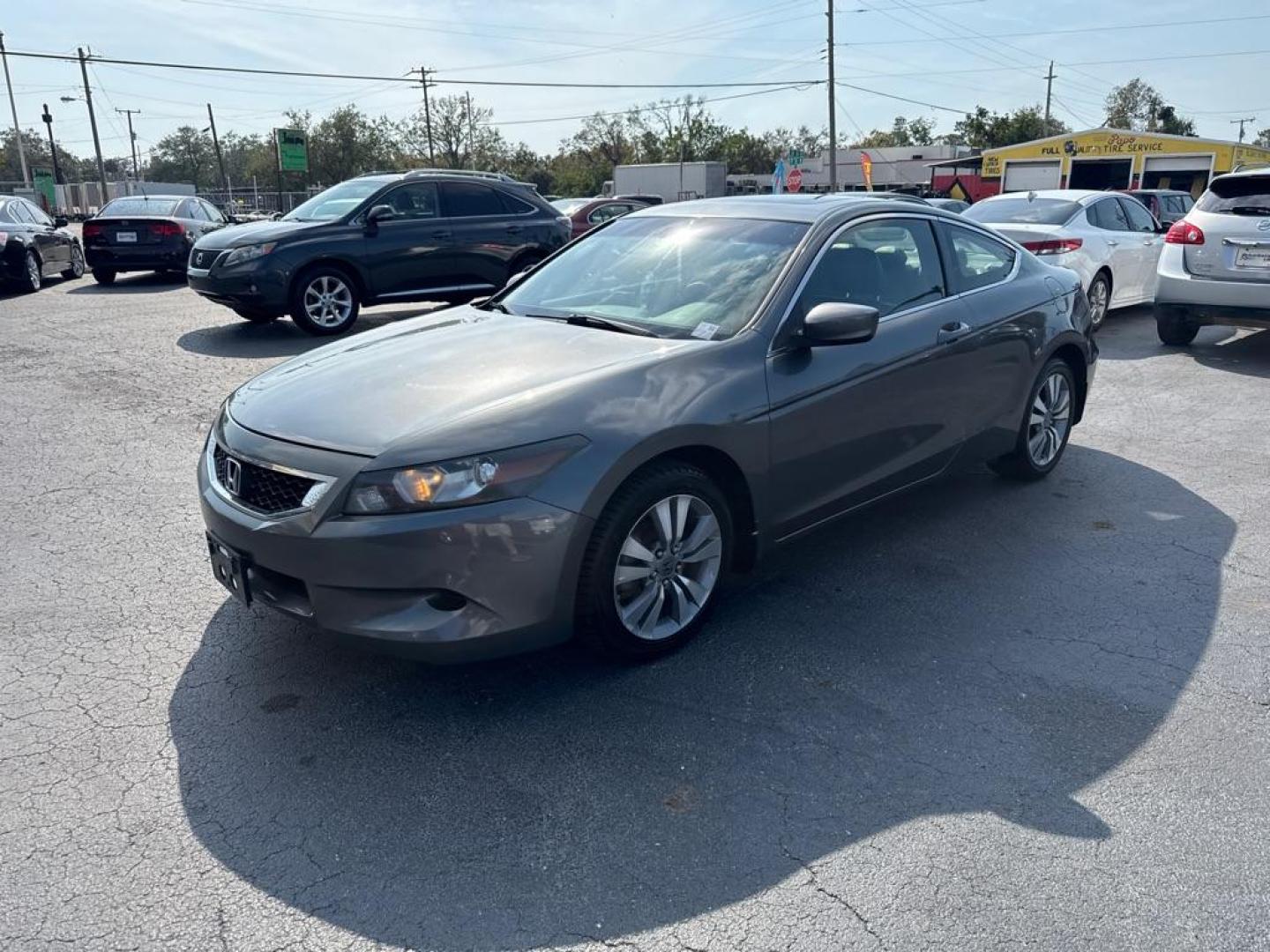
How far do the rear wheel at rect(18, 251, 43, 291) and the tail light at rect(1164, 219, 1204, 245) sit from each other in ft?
48.4

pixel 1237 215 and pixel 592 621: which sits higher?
pixel 1237 215

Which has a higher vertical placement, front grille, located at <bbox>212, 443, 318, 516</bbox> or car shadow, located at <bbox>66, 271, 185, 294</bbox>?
car shadow, located at <bbox>66, 271, 185, 294</bbox>

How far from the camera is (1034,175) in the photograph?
4450 cm

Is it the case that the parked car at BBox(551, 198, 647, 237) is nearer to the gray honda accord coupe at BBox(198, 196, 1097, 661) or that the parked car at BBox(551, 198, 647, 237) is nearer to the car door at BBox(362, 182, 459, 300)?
the car door at BBox(362, 182, 459, 300)

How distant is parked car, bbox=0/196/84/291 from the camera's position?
44.6 ft

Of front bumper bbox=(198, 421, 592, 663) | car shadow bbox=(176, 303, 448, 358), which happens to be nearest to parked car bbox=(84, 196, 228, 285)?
car shadow bbox=(176, 303, 448, 358)

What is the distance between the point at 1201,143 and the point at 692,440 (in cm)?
4663

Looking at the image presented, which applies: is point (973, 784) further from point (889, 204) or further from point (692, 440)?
point (889, 204)

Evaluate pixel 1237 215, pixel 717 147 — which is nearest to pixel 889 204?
pixel 1237 215

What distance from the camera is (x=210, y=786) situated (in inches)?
112

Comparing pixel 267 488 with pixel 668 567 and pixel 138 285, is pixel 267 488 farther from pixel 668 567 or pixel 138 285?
pixel 138 285

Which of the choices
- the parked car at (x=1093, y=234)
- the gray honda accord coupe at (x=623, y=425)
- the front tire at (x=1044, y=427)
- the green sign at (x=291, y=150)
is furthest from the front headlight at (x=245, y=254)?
the green sign at (x=291, y=150)

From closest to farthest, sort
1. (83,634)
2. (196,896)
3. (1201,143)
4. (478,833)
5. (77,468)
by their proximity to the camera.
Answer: (196,896) → (478,833) → (83,634) → (77,468) → (1201,143)

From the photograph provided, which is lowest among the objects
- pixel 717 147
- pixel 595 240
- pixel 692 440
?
pixel 692 440
